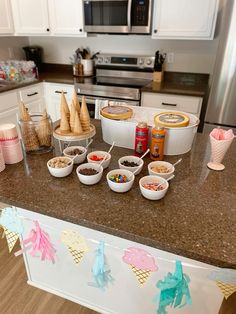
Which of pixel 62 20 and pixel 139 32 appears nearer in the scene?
pixel 139 32

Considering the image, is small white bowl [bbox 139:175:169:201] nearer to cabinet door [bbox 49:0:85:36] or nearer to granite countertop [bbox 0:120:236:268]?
granite countertop [bbox 0:120:236:268]

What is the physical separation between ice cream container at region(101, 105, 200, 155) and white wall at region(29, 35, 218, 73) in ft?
5.93

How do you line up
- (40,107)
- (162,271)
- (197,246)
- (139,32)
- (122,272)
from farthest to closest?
1. (40,107)
2. (139,32)
3. (122,272)
4. (162,271)
5. (197,246)

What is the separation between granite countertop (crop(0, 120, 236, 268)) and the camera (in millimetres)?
762

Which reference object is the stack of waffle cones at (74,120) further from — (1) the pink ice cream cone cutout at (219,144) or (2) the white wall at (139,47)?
(2) the white wall at (139,47)

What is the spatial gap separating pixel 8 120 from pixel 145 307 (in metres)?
2.33

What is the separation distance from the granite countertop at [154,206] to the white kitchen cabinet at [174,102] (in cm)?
138

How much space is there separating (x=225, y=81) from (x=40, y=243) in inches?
74.0

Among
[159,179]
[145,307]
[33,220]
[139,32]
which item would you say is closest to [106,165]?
[159,179]

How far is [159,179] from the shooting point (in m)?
0.99

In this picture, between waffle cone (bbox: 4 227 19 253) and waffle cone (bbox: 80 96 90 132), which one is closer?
waffle cone (bbox: 4 227 19 253)

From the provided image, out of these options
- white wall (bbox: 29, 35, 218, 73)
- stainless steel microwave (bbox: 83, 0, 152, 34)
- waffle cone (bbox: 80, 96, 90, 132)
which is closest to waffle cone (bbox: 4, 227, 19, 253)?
waffle cone (bbox: 80, 96, 90, 132)

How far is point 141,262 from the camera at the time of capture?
3.05 ft

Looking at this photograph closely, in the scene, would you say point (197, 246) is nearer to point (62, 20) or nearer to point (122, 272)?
point (122, 272)
